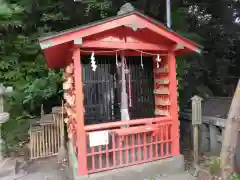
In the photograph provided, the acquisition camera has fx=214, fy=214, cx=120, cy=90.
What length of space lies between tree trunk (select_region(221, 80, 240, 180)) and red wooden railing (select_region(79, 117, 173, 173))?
109 centimetres

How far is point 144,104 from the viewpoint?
17.2 ft

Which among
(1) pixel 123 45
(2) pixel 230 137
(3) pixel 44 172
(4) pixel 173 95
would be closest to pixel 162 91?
(4) pixel 173 95

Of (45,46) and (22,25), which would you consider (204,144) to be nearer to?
(45,46)

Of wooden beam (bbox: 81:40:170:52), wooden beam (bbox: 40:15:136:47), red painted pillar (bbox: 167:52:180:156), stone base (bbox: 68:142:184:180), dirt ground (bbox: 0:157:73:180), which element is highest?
wooden beam (bbox: 40:15:136:47)

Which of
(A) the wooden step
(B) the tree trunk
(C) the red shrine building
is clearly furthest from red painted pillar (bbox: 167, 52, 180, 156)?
(B) the tree trunk

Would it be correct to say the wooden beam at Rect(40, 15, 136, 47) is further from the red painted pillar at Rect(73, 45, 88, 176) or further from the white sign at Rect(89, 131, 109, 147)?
the white sign at Rect(89, 131, 109, 147)

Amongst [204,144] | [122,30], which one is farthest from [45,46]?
[204,144]

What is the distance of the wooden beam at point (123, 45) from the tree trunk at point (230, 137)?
1.73 metres

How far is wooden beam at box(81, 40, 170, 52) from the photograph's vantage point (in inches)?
156

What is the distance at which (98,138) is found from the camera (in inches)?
158

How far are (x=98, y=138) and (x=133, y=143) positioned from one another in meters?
0.82

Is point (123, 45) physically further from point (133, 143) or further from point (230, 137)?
point (230, 137)

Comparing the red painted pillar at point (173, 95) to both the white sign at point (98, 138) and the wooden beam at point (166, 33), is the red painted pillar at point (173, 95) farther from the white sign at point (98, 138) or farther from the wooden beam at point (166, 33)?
the white sign at point (98, 138)

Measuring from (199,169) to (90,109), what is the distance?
9.01 ft
